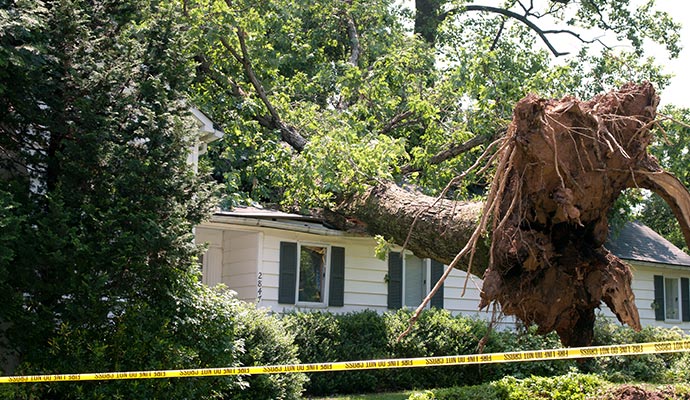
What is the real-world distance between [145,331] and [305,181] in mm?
5235

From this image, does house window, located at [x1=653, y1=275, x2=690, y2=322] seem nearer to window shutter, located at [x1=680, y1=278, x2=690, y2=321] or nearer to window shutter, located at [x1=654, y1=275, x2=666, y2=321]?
window shutter, located at [x1=680, y1=278, x2=690, y2=321]

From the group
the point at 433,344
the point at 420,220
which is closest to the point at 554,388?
the point at 420,220

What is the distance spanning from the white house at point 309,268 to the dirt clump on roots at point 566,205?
6.09 metres

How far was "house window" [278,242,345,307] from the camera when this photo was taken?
567 inches

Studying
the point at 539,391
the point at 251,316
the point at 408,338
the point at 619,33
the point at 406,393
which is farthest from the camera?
the point at 619,33

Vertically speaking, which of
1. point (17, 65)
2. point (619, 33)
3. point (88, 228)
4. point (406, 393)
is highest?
point (619, 33)

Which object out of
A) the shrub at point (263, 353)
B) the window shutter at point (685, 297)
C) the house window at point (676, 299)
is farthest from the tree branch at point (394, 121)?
the window shutter at point (685, 297)

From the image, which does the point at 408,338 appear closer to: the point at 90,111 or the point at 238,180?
the point at 238,180

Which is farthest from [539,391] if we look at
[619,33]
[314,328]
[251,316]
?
[619,33]

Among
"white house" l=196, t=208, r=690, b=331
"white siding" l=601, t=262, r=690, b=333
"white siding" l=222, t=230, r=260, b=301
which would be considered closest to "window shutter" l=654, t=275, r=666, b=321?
"white siding" l=601, t=262, r=690, b=333

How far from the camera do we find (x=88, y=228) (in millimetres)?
8203

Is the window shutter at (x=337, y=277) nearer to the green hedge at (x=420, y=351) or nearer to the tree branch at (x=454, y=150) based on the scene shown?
the green hedge at (x=420, y=351)

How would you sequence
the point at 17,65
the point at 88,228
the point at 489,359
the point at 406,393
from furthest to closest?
the point at 406,393 → the point at 88,228 → the point at 17,65 → the point at 489,359

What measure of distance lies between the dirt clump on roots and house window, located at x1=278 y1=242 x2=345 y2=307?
7.83m
